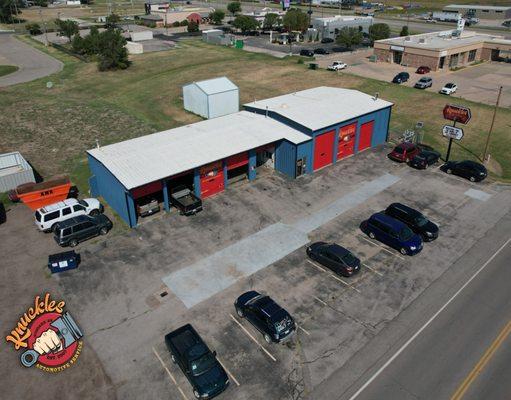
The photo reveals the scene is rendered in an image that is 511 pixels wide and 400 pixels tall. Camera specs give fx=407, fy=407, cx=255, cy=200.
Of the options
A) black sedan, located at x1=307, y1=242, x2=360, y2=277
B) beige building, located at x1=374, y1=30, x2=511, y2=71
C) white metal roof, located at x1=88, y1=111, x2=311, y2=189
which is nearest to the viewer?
black sedan, located at x1=307, y1=242, x2=360, y2=277

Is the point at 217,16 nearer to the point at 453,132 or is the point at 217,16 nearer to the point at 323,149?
the point at 323,149

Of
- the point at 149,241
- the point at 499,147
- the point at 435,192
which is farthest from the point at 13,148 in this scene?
the point at 499,147

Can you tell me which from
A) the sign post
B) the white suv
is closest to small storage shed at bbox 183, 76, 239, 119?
the white suv

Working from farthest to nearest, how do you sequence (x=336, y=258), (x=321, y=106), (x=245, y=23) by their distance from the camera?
(x=245, y=23) → (x=321, y=106) → (x=336, y=258)

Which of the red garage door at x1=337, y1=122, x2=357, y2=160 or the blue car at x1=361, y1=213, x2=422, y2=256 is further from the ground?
the red garage door at x1=337, y1=122, x2=357, y2=160

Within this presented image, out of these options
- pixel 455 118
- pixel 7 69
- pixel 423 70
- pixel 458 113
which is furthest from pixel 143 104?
pixel 423 70

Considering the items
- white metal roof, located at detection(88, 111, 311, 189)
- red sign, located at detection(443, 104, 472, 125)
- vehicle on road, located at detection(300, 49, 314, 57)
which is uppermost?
red sign, located at detection(443, 104, 472, 125)

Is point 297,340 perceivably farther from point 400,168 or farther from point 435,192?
point 400,168

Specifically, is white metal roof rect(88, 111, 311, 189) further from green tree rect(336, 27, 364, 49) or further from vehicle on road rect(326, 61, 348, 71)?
green tree rect(336, 27, 364, 49)
